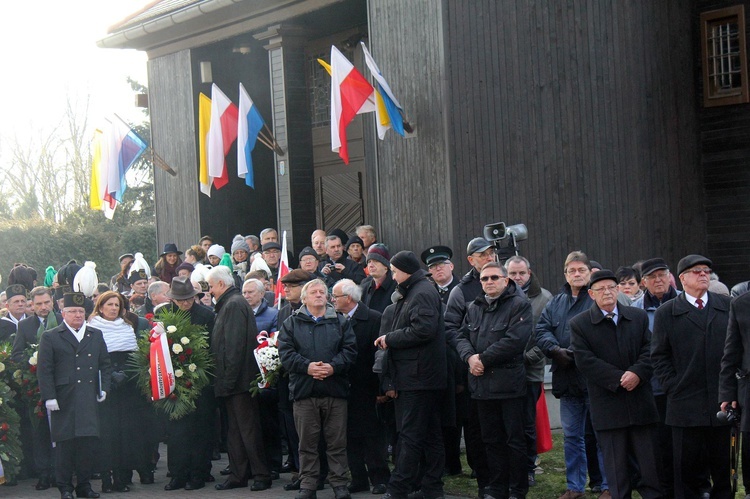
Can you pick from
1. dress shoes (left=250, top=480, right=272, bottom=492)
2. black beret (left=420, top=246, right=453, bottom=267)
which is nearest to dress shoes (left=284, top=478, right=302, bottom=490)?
dress shoes (left=250, top=480, right=272, bottom=492)

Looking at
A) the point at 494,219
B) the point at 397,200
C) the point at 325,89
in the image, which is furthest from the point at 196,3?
the point at 494,219

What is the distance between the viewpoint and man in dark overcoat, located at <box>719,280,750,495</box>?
7742mm

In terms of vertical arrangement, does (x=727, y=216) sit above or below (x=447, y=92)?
below

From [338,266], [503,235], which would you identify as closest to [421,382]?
[503,235]

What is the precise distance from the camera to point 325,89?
20.2 m

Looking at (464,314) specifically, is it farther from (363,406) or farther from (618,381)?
(618,381)

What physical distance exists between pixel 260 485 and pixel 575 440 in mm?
3179

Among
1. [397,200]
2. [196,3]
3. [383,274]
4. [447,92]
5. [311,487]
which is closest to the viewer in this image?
[311,487]

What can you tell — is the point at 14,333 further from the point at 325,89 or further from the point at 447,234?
the point at 325,89

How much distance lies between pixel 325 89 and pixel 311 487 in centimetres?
1155

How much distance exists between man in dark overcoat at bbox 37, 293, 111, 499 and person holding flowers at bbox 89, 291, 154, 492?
27 centimetres

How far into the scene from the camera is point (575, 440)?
9.37 meters

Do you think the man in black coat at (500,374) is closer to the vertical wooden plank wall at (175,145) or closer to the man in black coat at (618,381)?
the man in black coat at (618,381)

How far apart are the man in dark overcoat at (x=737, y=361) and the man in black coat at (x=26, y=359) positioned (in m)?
6.92
